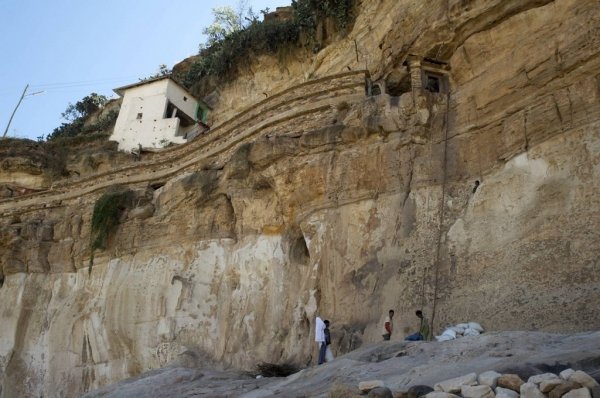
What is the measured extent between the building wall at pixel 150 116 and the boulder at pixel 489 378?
21547 millimetres

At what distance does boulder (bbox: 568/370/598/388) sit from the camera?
546cm

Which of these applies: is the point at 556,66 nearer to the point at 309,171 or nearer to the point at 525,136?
the point at 525,136

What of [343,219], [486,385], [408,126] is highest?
[408,126]

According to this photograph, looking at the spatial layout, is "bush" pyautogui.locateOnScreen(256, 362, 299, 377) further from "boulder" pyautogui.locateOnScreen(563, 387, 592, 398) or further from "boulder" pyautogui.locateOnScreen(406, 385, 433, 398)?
"boulder" pyautogui.locateOnScreen(563, 387, 592, 398)

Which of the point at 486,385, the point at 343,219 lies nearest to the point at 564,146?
the point at 343,219

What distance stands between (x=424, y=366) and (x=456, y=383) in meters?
1.21

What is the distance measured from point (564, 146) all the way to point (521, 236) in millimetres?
1643

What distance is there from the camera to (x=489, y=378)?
6.12 metres

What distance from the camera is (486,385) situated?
19.8ft

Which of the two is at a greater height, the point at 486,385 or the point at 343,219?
the point at 343,219

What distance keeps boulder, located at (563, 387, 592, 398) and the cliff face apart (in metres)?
4.15

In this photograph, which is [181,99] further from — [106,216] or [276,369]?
[276,369]

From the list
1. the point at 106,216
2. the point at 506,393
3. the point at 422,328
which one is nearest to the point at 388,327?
the point at 422,328

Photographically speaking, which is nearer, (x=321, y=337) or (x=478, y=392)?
(x=478, y=392)
